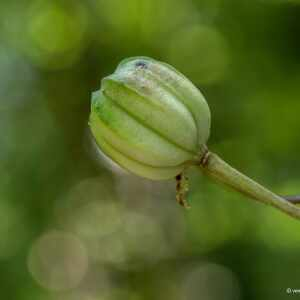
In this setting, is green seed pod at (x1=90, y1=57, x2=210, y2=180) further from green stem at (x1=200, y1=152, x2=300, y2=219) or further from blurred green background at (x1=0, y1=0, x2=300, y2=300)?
blurred green background at (x1=0, y1=0, x2=300, y2=300)

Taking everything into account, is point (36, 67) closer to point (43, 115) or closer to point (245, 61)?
point (43, 115)

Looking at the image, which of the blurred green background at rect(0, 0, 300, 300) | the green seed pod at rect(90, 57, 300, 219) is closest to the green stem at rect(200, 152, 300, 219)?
the green seed pod at rect(90, 57, 300, 219)

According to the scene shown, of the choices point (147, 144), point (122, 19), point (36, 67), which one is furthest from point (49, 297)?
point (147, 144)

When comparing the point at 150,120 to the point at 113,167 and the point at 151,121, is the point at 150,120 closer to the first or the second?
the point at 151,121

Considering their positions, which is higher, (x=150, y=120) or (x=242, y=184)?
(x=150, y=120)

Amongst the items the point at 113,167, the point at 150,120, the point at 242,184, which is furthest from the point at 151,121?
the point at 113,167

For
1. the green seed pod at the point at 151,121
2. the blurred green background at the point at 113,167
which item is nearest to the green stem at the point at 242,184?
the green seed pod at the point at 151,121

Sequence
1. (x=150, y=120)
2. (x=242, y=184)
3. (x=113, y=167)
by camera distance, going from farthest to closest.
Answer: (x=113, y=167) < (x=150, y=120) < (x=242, y=184)
